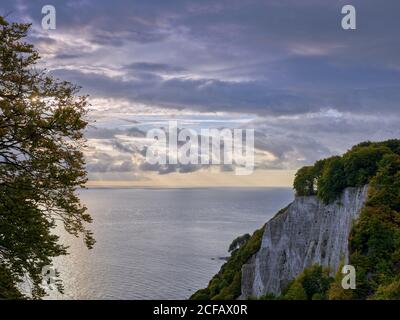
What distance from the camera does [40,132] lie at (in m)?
19.7

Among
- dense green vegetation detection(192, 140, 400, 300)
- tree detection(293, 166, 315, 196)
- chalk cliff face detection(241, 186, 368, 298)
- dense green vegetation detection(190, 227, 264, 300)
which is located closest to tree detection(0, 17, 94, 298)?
dense green vegetation detection(192, 140, 400, 300)

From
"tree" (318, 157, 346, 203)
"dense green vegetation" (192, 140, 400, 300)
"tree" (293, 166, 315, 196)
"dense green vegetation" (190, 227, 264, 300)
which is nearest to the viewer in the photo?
"dense green vegetation" (192, 140, 400, 300)

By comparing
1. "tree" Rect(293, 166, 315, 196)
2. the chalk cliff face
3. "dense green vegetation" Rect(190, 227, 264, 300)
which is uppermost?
"tree" Rect(293, 166, 315, 196)

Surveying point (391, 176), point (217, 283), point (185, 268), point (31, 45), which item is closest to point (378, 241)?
point (391, 176)

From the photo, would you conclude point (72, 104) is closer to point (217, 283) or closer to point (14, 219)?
point (14, 219)

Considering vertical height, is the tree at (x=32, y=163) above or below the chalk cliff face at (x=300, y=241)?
above

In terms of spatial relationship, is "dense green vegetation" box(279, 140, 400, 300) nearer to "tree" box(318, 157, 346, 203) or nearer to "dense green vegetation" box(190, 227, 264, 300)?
"tree" box(318, 157, 346, 203)

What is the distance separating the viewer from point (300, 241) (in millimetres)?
58562

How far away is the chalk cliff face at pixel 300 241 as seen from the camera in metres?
47.3

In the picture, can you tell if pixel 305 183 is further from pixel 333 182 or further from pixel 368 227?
pixel 368 227

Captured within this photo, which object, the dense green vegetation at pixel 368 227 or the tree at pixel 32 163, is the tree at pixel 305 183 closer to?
the dense green vegetation at pixel 368 227

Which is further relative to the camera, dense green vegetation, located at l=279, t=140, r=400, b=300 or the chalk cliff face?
the chalk cliff face

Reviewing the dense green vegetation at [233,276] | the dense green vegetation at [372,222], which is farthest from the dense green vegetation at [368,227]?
the dense green vegetation at [233,276]

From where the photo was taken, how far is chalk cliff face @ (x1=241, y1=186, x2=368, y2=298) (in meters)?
47.3
